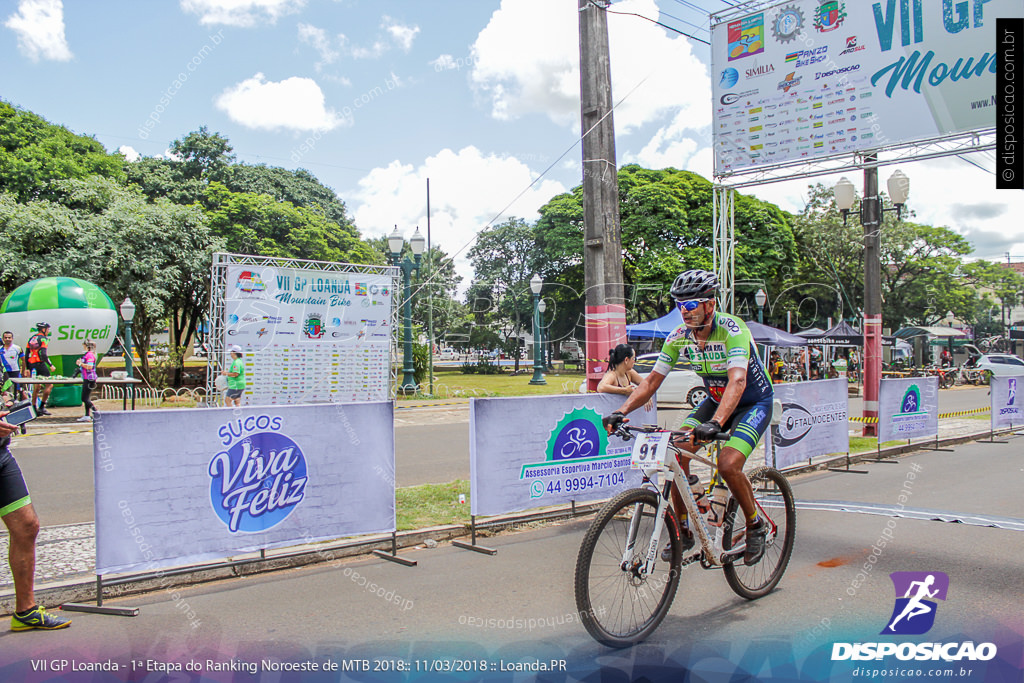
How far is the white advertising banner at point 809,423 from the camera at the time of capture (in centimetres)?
936

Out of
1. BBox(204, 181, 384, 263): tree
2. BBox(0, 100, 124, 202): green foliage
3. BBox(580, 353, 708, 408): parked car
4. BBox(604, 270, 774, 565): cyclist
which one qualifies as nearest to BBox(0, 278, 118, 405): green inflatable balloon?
BBox(0, 100, 124, 202): green foliage

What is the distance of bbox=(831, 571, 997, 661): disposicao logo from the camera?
3.77 meters

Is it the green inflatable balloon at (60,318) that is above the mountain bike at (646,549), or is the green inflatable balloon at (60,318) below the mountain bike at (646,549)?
above

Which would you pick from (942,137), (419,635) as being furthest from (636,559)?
(942,137)

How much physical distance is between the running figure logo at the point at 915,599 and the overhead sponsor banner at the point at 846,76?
1049cm

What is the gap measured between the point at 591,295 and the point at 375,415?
2990 millimetres

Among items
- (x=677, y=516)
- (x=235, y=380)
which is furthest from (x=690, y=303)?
(x=235, y=380)

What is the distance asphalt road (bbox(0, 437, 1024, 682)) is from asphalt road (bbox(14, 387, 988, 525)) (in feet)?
10.3

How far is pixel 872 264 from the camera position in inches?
512

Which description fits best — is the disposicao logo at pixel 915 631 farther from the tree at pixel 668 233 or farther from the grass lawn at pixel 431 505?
the tree at pixel 668 233

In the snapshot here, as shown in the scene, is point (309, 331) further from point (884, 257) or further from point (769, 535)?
point (884, 257)

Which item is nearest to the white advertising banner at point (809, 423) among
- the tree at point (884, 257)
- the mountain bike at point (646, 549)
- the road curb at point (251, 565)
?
the road curb at point (251, 565)

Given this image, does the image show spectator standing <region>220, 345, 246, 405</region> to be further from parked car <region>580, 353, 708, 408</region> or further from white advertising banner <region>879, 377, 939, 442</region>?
white advertising banner <region>879, 377, 939, 442</region>

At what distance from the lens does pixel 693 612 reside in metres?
4.35
